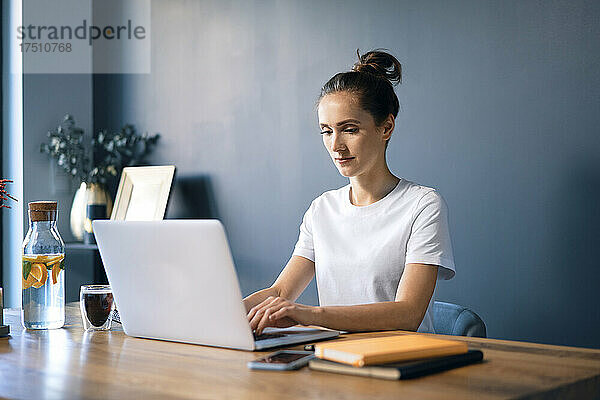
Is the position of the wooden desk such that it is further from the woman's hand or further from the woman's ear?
the woman's ear

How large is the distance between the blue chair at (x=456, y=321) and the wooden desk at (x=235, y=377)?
1.39ft

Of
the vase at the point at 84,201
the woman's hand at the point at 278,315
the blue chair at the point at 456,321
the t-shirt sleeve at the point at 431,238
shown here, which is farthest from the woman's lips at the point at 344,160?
the vase at the point at 84,201

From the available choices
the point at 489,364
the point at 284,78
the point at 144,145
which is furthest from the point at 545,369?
the point at 144,145

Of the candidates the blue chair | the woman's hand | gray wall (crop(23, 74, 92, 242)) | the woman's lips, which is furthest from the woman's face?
gray wall (crop(23, 74, 92, 242))

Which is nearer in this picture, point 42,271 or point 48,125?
point 42,271

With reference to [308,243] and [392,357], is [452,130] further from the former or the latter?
[392,357]

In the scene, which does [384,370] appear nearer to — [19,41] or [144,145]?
[144,145]

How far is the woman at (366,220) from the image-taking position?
1896 millimetres

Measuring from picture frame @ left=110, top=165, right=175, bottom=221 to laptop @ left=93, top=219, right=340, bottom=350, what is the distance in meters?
1.63

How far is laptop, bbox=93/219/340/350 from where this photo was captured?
1293mm

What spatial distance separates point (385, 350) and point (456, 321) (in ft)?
2.74

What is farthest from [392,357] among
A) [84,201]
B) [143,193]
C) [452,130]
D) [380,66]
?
[84,201]

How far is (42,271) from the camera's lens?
1.59 meters

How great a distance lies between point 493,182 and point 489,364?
1178 mm
